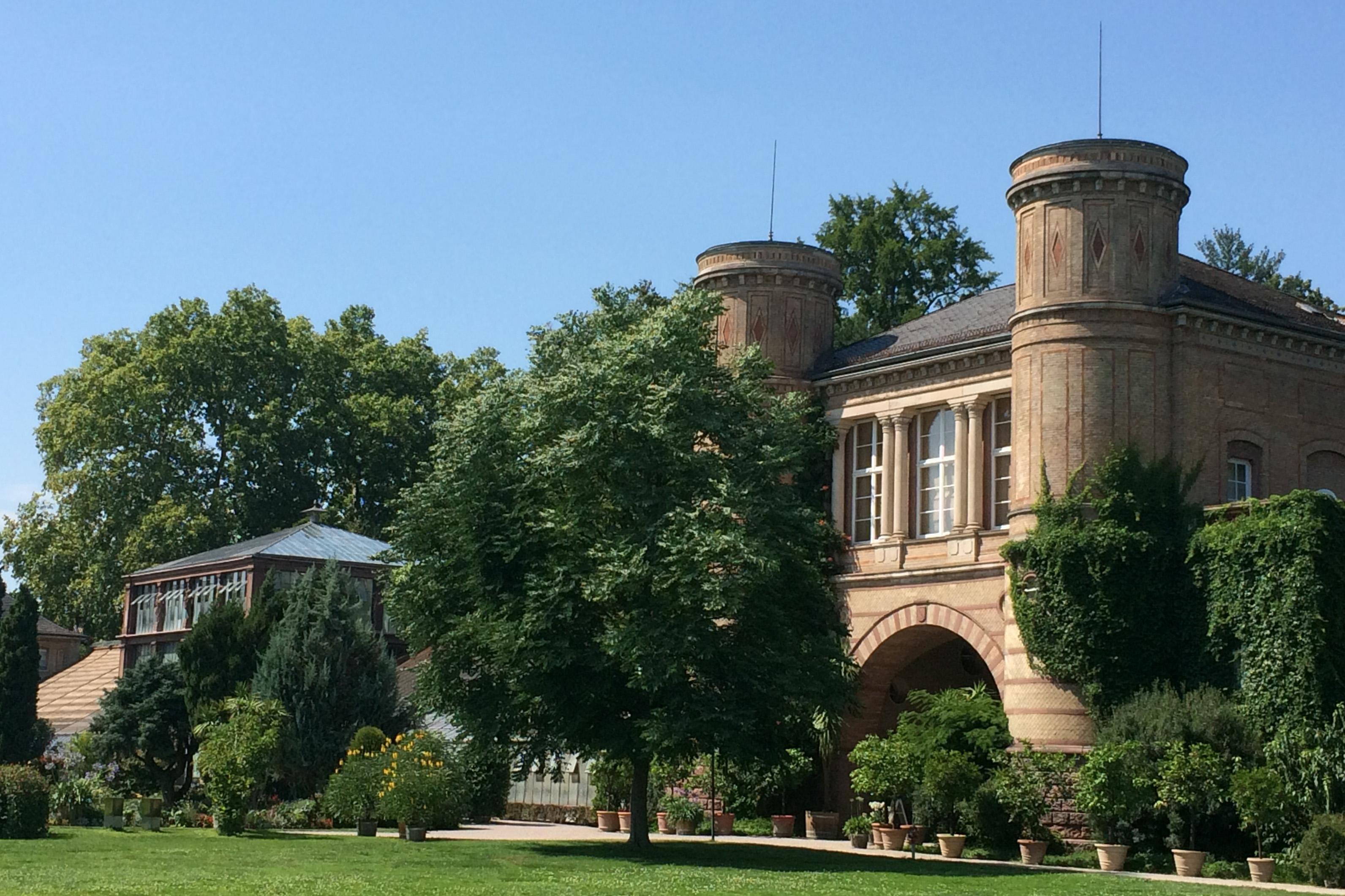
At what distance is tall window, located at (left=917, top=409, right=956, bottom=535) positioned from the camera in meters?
39.2

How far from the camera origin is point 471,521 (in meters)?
30.7

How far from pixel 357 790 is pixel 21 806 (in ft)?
22.2

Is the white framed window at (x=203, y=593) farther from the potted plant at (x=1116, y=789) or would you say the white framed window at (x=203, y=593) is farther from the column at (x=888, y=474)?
the potted plant at (x=1116, y=789)

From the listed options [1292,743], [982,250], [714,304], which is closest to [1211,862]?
[1292,743]

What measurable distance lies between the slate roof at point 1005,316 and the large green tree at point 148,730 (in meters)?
20.0

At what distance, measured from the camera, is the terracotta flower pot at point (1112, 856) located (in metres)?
29.2

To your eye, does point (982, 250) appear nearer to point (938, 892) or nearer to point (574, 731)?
point (574, 731)

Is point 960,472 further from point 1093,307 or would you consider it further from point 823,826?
point 823,826

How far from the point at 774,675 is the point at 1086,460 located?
8.49 meters

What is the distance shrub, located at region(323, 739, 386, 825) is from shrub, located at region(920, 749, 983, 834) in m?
11.3

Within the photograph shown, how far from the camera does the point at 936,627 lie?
124 ft

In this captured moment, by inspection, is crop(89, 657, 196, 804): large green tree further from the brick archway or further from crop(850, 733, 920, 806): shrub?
crop(850, 733, 920, 806): shrub

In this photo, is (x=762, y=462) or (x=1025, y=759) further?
(x=1025, y=759)

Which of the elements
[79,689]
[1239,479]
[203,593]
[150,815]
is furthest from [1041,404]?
[79,689]
